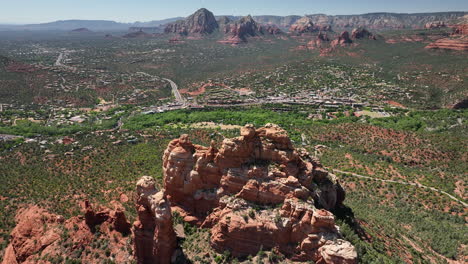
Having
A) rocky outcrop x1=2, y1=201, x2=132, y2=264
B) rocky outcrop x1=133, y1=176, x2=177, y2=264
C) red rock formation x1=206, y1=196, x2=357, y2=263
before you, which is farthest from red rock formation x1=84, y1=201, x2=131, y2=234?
red rock formation x1=206, y1=196, x2=357, y2=263

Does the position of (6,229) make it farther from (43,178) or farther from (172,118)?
(172,118)

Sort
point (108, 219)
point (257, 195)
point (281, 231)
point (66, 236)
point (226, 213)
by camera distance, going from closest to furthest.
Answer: point (281, 231) → point (226, 213) → point (257, 195) → point (66, 236) → point (108, 219)

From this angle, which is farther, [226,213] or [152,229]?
[226,213]

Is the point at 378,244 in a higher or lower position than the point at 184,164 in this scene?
lower

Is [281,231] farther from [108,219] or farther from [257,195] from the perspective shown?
[108,219]

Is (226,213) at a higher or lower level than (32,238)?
higher

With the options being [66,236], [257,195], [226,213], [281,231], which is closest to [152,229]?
[226,213]

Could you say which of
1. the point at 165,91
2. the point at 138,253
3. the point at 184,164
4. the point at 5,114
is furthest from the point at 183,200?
the point at 165,91

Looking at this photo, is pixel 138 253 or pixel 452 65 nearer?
pixel 138 253

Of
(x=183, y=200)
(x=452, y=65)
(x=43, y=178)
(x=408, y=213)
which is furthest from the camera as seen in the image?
(x=452, y=65)
